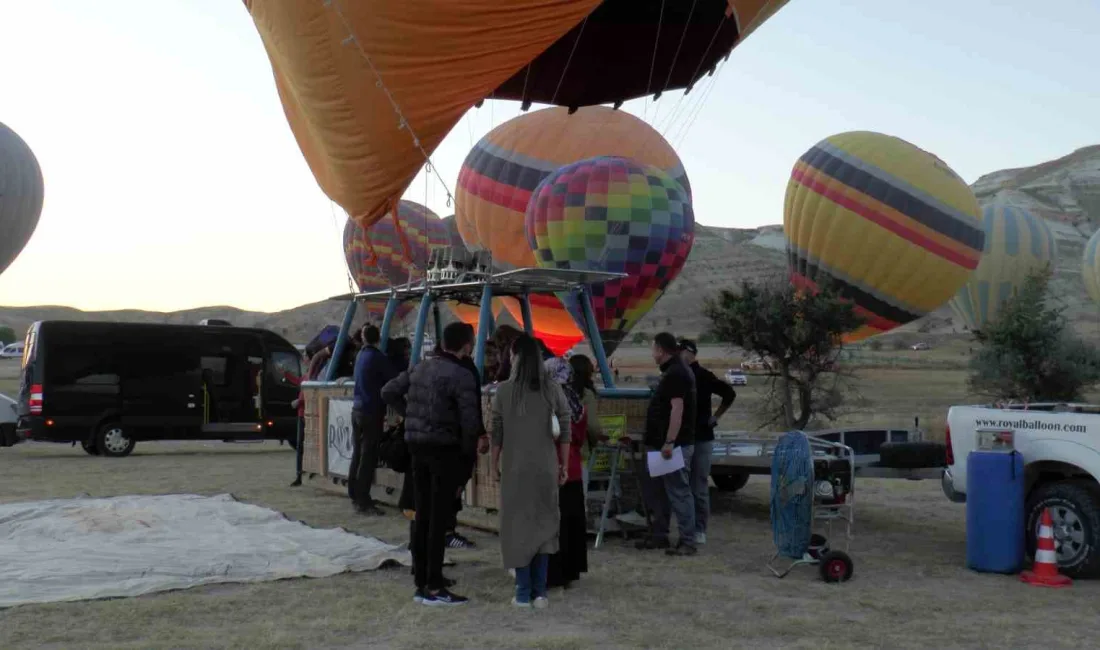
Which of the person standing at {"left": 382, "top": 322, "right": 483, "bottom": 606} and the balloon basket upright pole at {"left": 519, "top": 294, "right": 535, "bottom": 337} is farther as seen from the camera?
the balloon basket upright pole at {"left": 519, "top": 294, "right": 535, "bottom": 337}

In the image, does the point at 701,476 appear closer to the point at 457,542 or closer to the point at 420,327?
the point at 457,542

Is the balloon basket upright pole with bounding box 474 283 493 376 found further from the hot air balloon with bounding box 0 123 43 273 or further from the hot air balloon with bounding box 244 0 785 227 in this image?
the hot air balloon with bounding box 0 123 43 273

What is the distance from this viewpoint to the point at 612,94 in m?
16.0

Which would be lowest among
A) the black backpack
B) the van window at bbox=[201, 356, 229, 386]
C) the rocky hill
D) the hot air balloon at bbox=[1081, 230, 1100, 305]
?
the black backpack

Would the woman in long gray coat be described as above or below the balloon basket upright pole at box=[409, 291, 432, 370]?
below

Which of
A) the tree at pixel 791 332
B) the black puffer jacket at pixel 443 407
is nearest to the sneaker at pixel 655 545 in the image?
the black puffer jacket at pixel 443 407

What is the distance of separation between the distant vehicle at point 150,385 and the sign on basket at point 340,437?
8131mm

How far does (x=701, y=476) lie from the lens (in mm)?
9664

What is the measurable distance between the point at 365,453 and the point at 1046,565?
594 centimetres

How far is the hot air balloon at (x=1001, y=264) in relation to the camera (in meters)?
43.7

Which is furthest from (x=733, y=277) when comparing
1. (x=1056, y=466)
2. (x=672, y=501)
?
(x=1056, y=466)

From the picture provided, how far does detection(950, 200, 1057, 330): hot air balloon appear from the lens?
43.7 meters

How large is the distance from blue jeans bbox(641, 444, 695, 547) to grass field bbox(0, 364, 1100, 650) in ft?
0.92

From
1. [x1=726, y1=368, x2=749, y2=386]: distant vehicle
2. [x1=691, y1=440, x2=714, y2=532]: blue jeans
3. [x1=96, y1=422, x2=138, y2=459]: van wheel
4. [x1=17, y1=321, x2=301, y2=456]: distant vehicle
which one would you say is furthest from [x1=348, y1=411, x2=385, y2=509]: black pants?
[x1=726, y1=368, x2=749, y2=386]: distant vehicle
